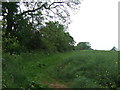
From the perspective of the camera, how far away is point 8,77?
4980 mm

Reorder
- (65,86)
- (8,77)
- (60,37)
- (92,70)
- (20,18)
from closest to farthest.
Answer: (8,77)
(65,86)
(92,70)
(20,18)
(60,37)

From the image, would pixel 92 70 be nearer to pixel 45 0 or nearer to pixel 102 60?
pixel 102 60

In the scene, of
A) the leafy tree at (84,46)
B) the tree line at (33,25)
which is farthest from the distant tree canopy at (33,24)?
the leafy tree at (84,46)

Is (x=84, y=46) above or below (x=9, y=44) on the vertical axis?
below

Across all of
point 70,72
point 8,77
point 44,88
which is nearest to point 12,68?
point 8,77

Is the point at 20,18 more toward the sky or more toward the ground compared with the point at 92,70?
more toward the sky

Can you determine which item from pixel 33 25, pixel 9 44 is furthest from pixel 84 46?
pixel 9 44

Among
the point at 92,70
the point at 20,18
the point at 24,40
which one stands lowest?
the point at 92,70

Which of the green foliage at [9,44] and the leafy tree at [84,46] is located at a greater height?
the green foliage at [9,44]

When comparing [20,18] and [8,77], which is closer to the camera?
[8,77]

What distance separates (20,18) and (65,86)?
992cm

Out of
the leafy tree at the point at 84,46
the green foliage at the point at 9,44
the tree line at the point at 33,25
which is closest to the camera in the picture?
the green foliage at the point at 9,44

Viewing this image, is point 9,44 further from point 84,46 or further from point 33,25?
point 84,46

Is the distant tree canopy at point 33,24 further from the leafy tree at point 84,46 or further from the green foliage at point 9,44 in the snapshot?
the leafy tree at point 84,46
